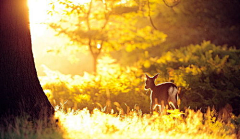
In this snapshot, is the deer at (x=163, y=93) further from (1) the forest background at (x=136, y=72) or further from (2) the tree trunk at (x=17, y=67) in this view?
(2) the tree trunk at (x=17, y=67)

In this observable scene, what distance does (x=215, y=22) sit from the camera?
2650 centimetres

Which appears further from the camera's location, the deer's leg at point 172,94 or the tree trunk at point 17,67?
the deer's leg at point 172,94

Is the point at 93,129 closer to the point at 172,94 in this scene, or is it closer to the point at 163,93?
the point at 163,93

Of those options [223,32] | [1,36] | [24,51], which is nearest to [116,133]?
[24,51]

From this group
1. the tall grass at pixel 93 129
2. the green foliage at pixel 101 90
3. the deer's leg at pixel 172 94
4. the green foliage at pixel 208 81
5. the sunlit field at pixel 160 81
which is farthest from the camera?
the green foliage at pixel 208 81

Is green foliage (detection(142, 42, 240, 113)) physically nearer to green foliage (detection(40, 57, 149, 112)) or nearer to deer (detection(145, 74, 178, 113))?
green foliage (detection(40, 57, 149, 112))

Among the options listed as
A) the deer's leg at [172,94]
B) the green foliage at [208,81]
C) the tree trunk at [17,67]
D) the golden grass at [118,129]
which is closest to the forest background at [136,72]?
the green foliage at [208,81]

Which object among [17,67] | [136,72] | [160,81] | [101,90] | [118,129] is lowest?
[118,129]

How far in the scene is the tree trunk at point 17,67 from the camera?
7.19 meters

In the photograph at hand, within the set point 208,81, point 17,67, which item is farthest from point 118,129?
point 208,81

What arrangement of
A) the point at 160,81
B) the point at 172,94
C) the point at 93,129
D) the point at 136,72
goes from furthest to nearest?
1. the point at 136,72
2. the point at 160,81
3. the point at 172,94
4. the point at 93,129

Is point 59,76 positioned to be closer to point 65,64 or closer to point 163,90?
point 163,90

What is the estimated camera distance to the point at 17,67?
7297 mm

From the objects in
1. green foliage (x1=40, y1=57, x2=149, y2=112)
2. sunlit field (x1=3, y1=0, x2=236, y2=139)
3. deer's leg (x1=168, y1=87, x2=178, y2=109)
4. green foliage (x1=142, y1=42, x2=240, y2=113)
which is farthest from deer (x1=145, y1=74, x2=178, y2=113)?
green foliage (x1=142, y1=42, x2=240, y2=113)
